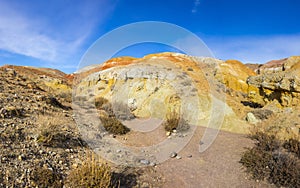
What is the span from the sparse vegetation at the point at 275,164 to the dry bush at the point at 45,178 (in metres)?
4.47

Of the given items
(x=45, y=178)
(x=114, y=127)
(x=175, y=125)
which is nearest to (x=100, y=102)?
(x=114, y=127)

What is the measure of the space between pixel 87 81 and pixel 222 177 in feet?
51.0

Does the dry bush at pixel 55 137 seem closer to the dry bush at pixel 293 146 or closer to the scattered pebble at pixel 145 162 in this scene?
the scattered pebble at pixel 145 162

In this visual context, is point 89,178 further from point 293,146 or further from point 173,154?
point 293,146

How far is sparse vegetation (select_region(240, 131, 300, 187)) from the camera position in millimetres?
4523

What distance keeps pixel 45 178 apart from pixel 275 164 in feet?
17.1

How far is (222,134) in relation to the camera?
27.1ft

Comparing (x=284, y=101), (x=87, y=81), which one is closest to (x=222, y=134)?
(x=284, y=101)

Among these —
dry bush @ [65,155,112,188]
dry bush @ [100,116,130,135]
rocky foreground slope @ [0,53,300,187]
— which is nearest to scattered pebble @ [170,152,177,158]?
rocky foreground slope @ [0,53,300,187]

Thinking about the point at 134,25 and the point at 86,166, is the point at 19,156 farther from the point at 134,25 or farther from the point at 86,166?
the point at 134,25

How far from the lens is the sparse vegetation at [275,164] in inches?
178

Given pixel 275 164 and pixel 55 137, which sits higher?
pixel 55 137

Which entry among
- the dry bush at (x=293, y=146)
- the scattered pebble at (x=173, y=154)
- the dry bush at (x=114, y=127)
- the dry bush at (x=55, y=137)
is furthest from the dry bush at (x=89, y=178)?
the dry bush at (x=293, y=146)

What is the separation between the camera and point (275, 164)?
4922 millimetres
